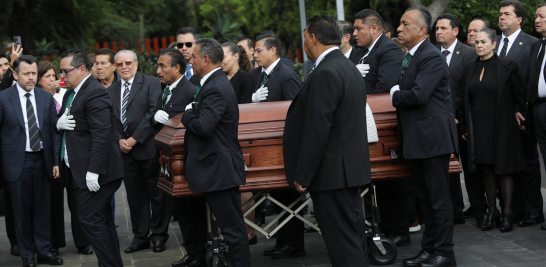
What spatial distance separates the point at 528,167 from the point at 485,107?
2.71ft

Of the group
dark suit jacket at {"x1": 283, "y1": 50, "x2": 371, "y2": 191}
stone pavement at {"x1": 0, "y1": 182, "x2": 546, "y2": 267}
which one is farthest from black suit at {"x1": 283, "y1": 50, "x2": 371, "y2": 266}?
stone pavement at {"x1": 0, "y1": 182, "x2": 546, "y2": 267}

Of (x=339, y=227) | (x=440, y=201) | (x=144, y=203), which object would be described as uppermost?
(x=339, y=227)

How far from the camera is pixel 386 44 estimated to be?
18.8 ft

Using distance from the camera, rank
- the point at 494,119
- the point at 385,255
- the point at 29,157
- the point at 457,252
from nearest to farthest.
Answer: the point at 385,255 → the point at 457,252 → the point at 29,157 → the point at 494,119

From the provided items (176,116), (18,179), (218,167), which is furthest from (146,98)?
(218,167)

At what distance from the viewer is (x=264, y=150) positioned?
495 cm

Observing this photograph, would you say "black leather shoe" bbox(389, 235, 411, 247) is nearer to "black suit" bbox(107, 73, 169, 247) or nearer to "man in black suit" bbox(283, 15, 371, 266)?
"man in black suit" bbox(283, 15, 371, 266)

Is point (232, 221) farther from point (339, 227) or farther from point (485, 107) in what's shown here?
point (485, 107)

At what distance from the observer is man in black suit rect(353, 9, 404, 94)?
566cm

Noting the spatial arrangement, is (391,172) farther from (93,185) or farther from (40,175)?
(40,175)

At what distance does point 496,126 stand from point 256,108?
8.34ft

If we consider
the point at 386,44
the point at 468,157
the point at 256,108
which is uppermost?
the point at 386,44

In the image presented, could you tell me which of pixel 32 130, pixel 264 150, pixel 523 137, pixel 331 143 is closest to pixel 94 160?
pixel 264 150

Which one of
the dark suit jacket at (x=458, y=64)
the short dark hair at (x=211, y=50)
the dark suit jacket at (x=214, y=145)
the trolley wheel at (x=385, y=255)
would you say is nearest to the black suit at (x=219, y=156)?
the dark suit jacket at (x=214, y=145)
